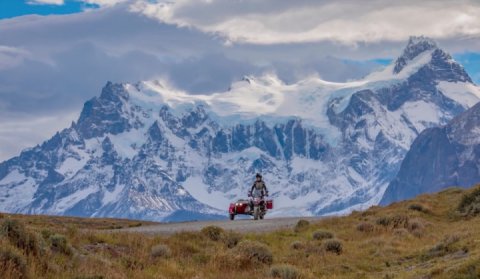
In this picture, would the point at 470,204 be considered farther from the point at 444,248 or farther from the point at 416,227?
the point at 444,248

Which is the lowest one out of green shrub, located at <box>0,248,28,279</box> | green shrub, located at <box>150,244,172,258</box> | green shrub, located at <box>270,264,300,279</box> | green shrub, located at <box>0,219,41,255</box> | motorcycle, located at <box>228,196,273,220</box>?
green shrub, located at <box>270,264,300,279</box>

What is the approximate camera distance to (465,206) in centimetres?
4331

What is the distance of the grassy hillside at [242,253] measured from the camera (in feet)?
68.7

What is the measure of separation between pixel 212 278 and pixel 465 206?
77.8ft

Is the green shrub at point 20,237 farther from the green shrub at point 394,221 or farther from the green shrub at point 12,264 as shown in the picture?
the green shrub at point 394,221

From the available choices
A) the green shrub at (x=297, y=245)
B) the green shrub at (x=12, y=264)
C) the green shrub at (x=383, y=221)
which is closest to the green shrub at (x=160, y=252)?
the green shrub at (x=297, y=245)

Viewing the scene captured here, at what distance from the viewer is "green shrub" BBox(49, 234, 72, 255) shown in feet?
74.8

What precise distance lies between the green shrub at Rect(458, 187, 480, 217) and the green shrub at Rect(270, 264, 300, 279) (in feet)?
63.9

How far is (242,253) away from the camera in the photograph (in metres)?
26.3

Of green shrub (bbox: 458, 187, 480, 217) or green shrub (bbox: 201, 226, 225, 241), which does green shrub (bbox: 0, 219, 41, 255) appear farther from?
green shrub (bbox: 458, 187, 480, 217)

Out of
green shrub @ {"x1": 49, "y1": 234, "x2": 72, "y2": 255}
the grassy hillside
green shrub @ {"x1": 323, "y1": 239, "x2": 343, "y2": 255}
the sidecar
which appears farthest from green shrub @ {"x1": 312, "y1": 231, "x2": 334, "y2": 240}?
the sidecar

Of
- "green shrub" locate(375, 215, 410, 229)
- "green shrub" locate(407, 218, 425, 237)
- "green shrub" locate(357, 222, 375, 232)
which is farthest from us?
"green shrub" locate(375, 215, 410, 229)

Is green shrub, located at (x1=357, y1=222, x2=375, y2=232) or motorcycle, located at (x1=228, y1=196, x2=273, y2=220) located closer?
green shrub, located at (x1=357, y1=222, x2=375, y2=232)

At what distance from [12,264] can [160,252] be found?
314 inches
